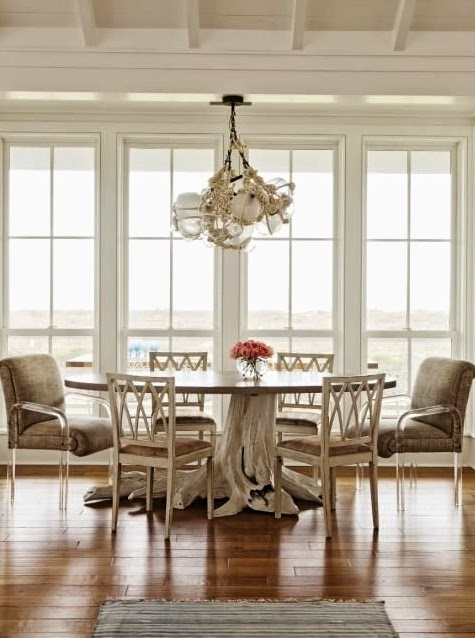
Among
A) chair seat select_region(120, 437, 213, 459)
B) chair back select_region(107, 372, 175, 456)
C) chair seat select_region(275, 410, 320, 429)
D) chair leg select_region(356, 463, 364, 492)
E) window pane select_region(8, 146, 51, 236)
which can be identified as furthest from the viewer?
window pane select_region(8, 146, 51, 236)

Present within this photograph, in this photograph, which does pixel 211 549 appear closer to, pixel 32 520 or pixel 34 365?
pixel 32 520

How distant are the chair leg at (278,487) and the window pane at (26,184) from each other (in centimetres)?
301

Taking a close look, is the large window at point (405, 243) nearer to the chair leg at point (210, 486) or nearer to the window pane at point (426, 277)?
the window pane at point (426, 277)

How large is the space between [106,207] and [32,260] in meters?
0.77

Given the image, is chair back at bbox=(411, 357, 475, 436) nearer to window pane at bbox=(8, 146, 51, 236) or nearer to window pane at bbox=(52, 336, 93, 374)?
window pane at bbox=(52, 336, 93, 374)

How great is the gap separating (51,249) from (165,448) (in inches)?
103

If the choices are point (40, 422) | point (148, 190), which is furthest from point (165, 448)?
point (148, 190)

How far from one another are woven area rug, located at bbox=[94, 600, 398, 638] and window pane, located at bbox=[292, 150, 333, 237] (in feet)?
12.0

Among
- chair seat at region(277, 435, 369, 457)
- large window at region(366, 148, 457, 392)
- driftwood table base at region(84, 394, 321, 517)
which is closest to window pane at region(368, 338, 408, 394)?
large window at region(366, 148, 457, 392)

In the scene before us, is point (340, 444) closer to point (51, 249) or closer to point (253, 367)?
point (253, 367)

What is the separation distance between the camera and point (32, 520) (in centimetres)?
466

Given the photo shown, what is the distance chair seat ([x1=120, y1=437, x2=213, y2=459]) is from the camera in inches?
172

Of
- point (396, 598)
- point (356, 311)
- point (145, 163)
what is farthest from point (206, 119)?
point (396, 598)

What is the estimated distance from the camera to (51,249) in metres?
6.33
